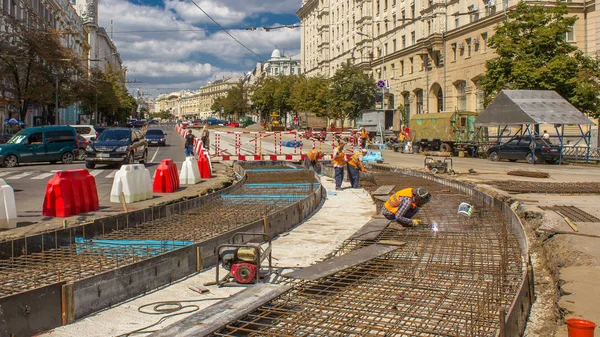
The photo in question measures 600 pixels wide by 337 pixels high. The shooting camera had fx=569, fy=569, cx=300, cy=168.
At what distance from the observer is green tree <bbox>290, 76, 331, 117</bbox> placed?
6994 cm

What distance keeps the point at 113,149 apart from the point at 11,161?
15.3 feet

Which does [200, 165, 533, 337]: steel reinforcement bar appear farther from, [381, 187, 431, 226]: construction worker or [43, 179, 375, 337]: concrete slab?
[43, 179, 375, 337]: concrete slab

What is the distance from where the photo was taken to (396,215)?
10.5 meters

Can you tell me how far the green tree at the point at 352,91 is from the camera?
5984 cm

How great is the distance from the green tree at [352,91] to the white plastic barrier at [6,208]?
5092 cm

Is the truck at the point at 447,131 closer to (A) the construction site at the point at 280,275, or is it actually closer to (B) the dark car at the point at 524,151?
(B) the dark car at the point at 524,151

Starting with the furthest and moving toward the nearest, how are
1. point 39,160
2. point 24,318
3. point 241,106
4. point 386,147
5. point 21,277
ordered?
point 241,106
point 386,147
point 39,160
point 21,277
point 24,318

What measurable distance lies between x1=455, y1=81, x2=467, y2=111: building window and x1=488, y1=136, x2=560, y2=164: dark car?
1641 cm

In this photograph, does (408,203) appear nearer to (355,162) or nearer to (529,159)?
(355,162)

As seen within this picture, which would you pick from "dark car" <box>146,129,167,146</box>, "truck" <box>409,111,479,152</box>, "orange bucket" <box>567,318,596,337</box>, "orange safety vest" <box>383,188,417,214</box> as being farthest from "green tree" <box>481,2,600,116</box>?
"orange bucket" <box>567,318,596,337</box>

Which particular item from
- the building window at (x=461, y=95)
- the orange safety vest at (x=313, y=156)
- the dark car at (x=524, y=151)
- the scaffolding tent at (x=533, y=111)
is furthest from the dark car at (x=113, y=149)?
the building window at (x=461, y=95)

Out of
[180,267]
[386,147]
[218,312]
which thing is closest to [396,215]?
[180,267]

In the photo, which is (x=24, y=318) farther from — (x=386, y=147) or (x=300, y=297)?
(x=386, y=147)

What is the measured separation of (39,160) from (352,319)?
22.8m
